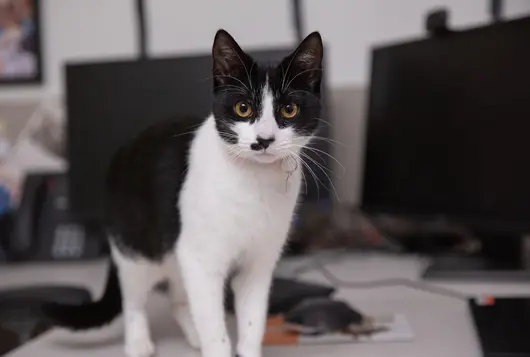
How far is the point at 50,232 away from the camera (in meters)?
1.60

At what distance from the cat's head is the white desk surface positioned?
0.32 metres

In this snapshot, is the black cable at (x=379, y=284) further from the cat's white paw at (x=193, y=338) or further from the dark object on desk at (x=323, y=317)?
the cat's white paw at (x=193, y=338)

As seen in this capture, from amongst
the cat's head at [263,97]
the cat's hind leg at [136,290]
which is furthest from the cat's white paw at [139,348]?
the cat's head at [263,97]

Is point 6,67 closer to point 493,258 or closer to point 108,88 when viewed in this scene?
point 108,88

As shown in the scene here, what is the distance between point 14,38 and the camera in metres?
1.79

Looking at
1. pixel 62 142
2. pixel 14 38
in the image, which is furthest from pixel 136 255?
pixel 14 38

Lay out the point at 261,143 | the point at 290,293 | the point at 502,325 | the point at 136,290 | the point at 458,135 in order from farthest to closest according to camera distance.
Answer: the point at 458,135, the point at 290,293, the point at 136,290, the point at 502,325, the point at 261,143

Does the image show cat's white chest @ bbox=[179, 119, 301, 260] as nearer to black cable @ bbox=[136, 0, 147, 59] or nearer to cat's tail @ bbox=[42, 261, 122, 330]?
cat's tail @ bbox=[42, 261, 122, 330]

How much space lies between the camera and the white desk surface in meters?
0.90

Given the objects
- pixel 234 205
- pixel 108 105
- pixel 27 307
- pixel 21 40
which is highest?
pixel 21 40

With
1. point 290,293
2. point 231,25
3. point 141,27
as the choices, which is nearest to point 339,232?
point 290,293

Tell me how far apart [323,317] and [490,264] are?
50 cm

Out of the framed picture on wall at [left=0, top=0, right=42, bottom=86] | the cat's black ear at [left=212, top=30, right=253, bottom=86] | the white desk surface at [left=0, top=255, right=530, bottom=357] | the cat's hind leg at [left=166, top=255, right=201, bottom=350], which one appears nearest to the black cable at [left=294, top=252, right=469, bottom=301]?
the white desk surface at [left=0, top=255, right=530, bottom=357]

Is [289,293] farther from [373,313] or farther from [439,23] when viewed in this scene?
[439,23]
